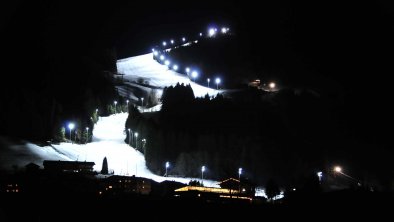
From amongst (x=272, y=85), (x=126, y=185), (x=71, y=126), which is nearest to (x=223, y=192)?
(x=126, y=185)

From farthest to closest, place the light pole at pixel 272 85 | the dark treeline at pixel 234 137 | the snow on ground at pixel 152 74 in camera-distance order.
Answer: the light pole at pixel 272 85 → the snow on ground at pixel 152 74 → the dark treeline at pixel 234 137

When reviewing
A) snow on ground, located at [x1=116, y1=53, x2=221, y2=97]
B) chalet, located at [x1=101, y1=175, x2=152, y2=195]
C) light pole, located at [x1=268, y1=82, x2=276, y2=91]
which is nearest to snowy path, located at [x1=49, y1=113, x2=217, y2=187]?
chalet, located at [x1=101, y1=175, x2=152, y2=195]

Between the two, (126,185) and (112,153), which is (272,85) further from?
(126,185)

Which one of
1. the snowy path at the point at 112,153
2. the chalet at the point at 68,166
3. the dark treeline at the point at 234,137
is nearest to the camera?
the chalet at the point at 68,166

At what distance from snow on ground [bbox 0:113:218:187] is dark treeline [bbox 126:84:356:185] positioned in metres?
2.37

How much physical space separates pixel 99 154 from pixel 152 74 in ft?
167

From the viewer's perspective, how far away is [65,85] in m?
105

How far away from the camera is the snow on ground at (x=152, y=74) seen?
118238 mm

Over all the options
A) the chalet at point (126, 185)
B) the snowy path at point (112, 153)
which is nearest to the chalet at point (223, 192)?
the chalet at point (126, 185)

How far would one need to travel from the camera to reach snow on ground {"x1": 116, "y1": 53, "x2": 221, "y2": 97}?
118m

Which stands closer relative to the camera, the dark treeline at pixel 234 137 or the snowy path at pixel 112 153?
the snowy path at pixel 112 153

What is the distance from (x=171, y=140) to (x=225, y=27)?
270 ft

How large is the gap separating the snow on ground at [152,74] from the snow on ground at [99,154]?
24482 mm

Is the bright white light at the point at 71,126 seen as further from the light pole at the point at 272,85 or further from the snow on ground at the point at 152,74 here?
the light pole at the point at 272,85
